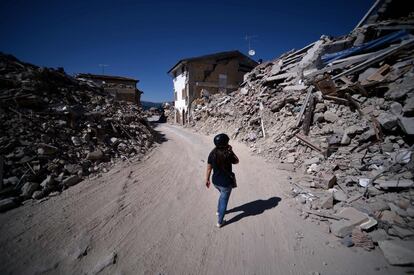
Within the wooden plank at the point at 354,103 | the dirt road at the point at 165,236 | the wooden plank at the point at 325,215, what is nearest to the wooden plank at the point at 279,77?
the wooden plank at the point at 354,103

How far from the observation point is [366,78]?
23.9 feet

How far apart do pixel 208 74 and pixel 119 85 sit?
14000 millimetres

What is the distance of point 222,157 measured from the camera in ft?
12.0

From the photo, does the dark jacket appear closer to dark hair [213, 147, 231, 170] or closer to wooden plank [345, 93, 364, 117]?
dark hair [213, 147, 231, 170]

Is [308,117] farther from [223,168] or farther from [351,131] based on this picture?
[223,168]

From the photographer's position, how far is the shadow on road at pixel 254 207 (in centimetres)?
415

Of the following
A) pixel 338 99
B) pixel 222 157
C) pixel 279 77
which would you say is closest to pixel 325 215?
pixel 222 157

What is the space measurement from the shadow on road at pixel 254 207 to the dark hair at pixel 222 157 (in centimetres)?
131

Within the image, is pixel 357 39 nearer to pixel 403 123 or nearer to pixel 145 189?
pixel 403 123

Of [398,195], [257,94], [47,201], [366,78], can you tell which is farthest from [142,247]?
[257,94]

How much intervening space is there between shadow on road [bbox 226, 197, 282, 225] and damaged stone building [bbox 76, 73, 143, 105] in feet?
81.6

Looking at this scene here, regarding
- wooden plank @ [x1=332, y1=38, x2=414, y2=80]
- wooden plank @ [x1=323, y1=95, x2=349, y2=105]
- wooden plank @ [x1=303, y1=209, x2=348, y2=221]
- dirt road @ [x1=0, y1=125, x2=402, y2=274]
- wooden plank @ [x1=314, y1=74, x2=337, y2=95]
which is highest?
wooden plank @ [x1=332, y1=38, x2=414, y2=80]

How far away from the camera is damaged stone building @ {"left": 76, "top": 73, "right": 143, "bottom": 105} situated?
84.0ft

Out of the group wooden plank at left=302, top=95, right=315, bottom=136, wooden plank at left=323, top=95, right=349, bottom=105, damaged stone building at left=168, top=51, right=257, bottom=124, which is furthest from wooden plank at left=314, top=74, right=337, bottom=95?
damaged stone building at left=168, top=51, right=257, bottom=124
